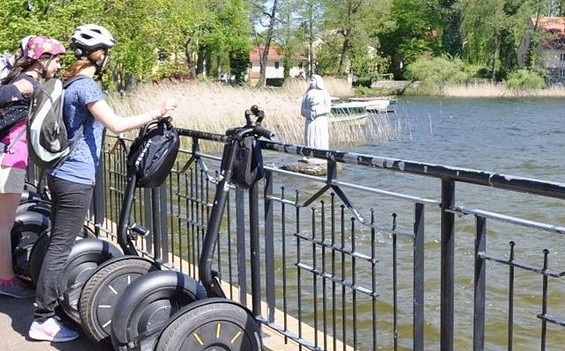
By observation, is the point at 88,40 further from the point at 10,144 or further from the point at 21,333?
the point at 21,333

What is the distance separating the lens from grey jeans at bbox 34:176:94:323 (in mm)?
4105

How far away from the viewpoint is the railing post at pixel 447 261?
2.98 m

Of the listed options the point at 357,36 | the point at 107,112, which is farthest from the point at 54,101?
the point at 357,36

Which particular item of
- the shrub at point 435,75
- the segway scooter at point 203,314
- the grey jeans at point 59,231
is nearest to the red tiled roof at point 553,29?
the shrub at point 435,75

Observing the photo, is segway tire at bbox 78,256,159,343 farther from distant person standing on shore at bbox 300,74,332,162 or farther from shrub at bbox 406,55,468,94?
shrub at bbox 406,55,468,94

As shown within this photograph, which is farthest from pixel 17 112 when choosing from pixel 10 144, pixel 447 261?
pixel 447 261

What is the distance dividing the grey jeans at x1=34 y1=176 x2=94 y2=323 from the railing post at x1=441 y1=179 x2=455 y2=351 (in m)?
1.97

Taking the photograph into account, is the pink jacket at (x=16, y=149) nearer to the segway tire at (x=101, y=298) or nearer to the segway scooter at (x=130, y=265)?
the segway scooter at (x=130, y=265)

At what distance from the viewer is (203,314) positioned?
3.37 meters

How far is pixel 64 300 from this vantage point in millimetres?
4355

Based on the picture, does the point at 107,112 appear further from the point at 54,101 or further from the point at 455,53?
the point at 455,53

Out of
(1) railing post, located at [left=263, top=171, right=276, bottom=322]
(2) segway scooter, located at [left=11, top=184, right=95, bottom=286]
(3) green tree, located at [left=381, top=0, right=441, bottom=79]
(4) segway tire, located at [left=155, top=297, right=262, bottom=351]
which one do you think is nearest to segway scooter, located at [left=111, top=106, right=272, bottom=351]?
(4) segway tire, located at [left=155, top=297, right=262, bottom=351]

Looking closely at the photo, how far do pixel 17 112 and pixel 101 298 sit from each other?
60.7 inches

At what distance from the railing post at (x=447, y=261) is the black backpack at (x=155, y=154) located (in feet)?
5.03
